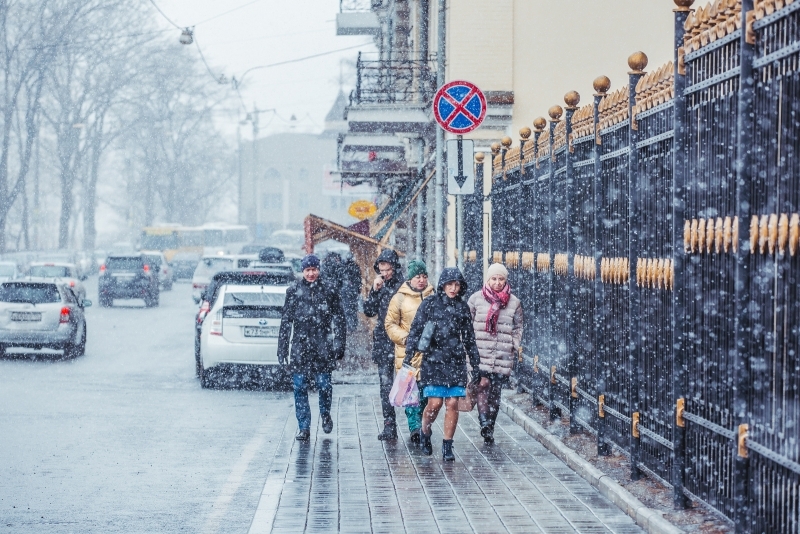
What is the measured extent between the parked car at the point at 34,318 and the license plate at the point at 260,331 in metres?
5.88

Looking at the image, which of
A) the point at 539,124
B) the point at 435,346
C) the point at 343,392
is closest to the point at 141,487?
the point at 435,346

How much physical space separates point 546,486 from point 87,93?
53656 millimetres

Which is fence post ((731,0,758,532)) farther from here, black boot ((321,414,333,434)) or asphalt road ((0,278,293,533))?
black boot ((321,414,333,434))

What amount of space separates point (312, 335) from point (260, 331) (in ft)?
18.1

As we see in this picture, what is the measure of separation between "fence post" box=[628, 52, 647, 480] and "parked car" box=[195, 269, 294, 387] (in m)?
8.89

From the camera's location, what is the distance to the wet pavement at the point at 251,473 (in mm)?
8273

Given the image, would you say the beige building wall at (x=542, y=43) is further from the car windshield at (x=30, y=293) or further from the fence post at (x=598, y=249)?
the fence post at (x=598, y=249)

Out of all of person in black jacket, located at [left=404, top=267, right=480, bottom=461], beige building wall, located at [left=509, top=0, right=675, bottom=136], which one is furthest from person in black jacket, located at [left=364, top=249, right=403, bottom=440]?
beige building wall, located at [left=509, top=0, right=675, bottom=136]

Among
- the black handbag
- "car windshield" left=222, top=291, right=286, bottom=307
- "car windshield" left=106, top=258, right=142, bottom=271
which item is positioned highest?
"car windshield" left=106, top=258, right=142, bottom=271

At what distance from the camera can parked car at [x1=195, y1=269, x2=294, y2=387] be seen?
17641 mm

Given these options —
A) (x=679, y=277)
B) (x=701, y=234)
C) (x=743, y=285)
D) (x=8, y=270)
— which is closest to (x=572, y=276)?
(x=679, y=277)

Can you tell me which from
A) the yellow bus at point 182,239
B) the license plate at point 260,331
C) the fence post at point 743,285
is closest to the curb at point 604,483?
the fence post at point 743,285

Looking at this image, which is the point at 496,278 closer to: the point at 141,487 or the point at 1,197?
the point at 141,487

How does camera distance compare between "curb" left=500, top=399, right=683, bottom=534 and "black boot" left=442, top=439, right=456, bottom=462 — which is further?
"black boot" left=442, top=439, right=456, bottom=462
